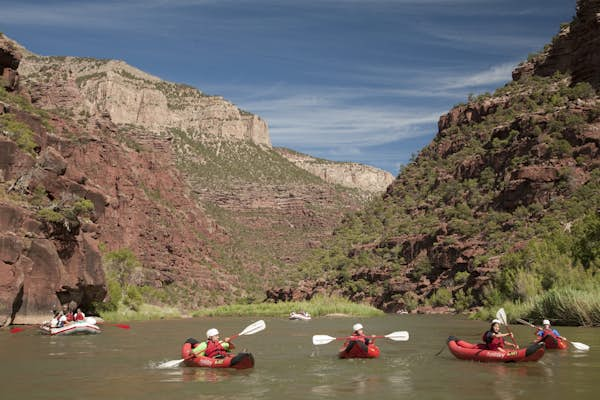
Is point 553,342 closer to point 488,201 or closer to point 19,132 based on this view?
point 19,132

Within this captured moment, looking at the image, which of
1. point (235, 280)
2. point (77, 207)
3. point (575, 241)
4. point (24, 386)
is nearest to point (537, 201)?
point (575, 241)

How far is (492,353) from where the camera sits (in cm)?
2044

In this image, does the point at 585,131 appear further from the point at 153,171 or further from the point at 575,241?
the point at 153,171

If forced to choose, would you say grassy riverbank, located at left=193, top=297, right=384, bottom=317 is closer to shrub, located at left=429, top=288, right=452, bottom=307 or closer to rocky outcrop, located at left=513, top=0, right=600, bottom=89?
shrub, located at left=429, top=288, right=452, bottom=307

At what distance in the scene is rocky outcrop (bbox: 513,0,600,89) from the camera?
88875 mm

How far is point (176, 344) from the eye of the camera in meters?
31.8

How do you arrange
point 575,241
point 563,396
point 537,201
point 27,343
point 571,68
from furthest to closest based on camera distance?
point 571,68 → point 537,201 → point 575,241 → point 27,343 → point 563,396

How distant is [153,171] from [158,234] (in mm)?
16595

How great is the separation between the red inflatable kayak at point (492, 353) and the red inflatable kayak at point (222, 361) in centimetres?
714

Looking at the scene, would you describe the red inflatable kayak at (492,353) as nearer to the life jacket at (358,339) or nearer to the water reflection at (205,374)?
the life jacket at (358,339)

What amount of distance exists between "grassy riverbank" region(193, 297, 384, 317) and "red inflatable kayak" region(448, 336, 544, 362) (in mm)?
50324

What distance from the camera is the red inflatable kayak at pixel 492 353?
19547 millimetres

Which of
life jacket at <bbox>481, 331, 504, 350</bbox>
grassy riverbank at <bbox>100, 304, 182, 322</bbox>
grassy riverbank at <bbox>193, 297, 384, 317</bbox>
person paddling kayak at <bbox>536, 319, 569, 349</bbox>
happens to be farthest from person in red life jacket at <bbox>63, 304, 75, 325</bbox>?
grassy riverbank at <bbox>193, 297, 384, 317</bbox>

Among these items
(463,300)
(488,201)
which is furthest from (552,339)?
(488,201)
